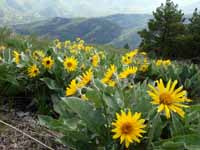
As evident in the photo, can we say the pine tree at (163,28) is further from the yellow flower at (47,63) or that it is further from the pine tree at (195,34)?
the yellow flower at (47,63)

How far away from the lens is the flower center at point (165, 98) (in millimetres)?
1696

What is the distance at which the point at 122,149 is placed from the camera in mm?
2150

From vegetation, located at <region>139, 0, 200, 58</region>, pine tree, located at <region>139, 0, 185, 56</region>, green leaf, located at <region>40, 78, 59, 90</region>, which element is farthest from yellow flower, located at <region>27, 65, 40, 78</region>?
pine tree, located at <region>139, 0, 185, 56</region>

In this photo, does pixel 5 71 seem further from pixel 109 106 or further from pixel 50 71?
pixel 109 106

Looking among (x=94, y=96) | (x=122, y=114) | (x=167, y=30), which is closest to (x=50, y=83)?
(x=94, y=96)

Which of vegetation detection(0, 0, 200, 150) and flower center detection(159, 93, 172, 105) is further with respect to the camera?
vegetation detection(0, 0, 200, 150)

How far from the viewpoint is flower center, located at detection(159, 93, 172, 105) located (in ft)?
5.57

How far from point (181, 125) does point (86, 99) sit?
1.94ft

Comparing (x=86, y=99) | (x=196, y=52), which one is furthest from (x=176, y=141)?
(x=196, y=52)

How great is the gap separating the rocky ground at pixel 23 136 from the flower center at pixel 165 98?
1168mm

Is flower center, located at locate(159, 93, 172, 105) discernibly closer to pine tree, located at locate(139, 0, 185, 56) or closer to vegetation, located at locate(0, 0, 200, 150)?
vegetation, located at locate(0, 0, 200, 150)

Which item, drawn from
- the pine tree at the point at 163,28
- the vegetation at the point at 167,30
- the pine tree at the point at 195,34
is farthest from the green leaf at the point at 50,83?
the pine tree at the point at 163,28

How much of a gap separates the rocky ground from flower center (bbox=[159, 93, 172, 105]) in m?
1.17

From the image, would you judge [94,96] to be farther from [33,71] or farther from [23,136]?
[33,71]
